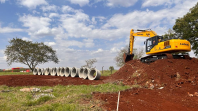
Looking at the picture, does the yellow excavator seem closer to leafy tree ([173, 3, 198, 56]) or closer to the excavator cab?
the excavator cab

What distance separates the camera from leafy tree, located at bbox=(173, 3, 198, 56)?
62.1ft

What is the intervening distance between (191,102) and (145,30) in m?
10.3

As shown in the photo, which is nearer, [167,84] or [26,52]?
[167,84]

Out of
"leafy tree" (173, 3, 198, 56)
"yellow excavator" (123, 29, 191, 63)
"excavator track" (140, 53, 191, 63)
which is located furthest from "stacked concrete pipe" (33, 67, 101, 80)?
"leafy tree" (173, 3, 198, 56)

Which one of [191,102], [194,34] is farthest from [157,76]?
[194,34]

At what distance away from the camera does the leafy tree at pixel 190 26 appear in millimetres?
18922

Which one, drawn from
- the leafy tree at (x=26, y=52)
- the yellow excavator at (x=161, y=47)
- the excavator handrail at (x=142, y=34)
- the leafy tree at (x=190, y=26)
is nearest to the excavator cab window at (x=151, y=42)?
the yellow excavator at (x=161, y=47)

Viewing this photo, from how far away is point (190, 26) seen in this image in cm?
1941

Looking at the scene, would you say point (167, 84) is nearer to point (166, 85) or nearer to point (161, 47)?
point (166, 85)

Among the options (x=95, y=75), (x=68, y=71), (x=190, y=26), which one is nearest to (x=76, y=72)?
(x=68, y=71)

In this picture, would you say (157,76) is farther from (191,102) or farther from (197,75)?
(191,102)

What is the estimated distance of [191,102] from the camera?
6.11 m

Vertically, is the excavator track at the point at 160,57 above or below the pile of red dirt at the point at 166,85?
above

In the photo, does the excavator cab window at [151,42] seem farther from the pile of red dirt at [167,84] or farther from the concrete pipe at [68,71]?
the concrete pipe at [68,71]
